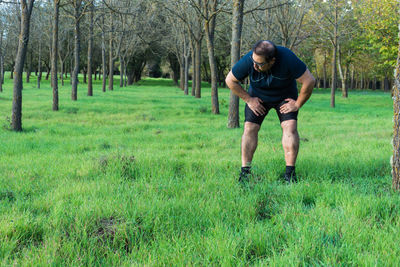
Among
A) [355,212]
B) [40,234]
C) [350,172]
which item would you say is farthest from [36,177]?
[350,172]

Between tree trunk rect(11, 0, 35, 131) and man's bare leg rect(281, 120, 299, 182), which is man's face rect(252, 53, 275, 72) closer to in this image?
man's bare leg rect(281, 120, 299, 182)

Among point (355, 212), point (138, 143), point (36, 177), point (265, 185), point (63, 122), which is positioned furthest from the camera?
point (63, 122)

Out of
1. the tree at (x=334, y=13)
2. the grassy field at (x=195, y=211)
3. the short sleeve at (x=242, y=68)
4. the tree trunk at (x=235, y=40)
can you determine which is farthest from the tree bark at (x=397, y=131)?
the tree at (x=334, y=13)

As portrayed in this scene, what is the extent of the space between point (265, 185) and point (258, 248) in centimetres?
148

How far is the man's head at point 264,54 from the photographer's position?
361cm

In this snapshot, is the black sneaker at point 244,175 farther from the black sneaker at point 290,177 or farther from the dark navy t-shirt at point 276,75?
the dark navy t-shirt at point 276,75

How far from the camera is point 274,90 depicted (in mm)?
4172

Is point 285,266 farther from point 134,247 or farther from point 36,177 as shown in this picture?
point 36,177

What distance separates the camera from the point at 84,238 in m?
2.47

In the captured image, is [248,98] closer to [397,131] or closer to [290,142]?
[290,142]

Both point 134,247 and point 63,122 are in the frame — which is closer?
point 134,247

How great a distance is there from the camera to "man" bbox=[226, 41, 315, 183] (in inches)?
150

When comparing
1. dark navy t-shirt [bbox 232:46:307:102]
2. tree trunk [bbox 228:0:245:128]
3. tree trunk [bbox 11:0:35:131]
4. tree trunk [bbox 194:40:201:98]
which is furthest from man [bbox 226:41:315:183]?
tree trunk [bbox 194:40:201:98]

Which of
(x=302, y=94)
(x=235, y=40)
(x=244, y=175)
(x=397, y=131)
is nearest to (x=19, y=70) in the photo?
(x=235, y=40)
